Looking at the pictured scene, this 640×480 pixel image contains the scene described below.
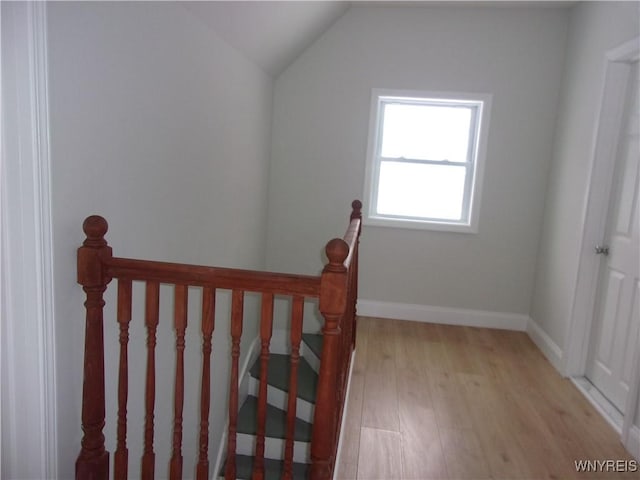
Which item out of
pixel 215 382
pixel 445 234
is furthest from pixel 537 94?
pixel 215 382

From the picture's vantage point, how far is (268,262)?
4277 mm

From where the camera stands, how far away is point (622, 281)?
2779 millimetres

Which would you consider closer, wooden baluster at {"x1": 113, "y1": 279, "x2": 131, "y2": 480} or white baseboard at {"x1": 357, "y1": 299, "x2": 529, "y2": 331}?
wooden baluster at {"x1": 113, "y1": 279, "x2": 131, "y2": 480}

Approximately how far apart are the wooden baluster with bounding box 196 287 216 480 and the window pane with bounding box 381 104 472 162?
3.01 meters

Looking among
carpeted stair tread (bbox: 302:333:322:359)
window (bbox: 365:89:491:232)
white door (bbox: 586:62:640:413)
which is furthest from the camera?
window (bbox: 365:89:491:232)

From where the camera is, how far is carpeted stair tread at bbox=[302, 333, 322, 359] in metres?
3.59

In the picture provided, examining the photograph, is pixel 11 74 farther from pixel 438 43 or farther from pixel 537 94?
pixel 537 94

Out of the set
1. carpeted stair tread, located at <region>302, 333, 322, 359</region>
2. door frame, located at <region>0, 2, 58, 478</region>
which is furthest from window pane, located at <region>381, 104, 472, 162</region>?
door frame, located at <region>0, 2, 58, 478</region>

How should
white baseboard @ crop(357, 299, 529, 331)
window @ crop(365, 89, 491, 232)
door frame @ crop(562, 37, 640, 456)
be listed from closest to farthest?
door frame @ crop(562, 37, 640, 456) < window @ crop(365, 89, 491, 232) < white baseboard @ crop(357, 299, 529, 331)

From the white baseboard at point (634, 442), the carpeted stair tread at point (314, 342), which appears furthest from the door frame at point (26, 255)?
the white baseboard at point (634, 442)

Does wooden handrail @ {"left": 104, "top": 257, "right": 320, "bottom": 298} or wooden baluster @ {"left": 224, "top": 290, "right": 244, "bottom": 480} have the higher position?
wooden handrail @ {"left": 104, "top": 257, "right": 320, "bottom": 298}

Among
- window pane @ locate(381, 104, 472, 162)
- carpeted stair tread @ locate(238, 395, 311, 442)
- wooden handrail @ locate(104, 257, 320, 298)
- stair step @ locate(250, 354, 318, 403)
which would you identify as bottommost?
carpeted stair tread @ locate(238, 395, 311, 442)

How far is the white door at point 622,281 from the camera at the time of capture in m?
2.65

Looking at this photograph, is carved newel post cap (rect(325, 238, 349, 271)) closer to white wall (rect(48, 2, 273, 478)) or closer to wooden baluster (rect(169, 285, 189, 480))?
wooden baluster (rect(169, 285, 189, 480))
